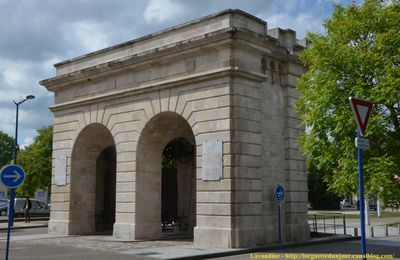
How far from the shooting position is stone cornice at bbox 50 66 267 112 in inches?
623

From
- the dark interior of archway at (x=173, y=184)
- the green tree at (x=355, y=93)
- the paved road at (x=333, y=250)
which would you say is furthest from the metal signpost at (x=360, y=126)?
the dark interior of archway at (x=173, y=184)

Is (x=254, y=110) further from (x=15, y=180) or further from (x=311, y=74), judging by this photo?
(x=15, y=180)

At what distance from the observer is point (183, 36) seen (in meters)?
17.5

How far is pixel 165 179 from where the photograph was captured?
2123 cm

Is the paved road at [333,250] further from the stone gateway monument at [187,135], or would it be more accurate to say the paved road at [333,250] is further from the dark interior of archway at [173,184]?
the dark interior of archway at [173,184]

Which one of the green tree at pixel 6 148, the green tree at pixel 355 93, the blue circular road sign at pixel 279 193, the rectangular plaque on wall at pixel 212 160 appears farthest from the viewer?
the green tree at pixel 6 148

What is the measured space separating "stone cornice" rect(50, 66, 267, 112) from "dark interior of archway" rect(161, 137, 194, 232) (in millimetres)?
3381

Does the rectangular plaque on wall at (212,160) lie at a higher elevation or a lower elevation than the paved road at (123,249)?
higher

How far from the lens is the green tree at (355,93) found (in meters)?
12.5

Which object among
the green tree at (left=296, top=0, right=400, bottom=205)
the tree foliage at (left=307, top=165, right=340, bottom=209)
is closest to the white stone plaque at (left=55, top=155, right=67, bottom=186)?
the green tree at (left=296, top=0, right=400, bottom=205)

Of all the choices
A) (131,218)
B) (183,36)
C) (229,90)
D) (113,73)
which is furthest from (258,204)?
(113,73)

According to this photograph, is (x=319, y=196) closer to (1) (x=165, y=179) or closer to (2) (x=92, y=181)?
(1) (x=165, y=179)

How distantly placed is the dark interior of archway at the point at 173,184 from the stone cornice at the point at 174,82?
11.1 ft

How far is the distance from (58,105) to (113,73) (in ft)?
12.6
